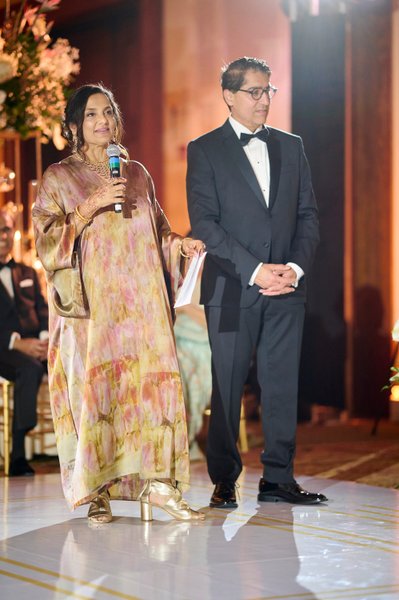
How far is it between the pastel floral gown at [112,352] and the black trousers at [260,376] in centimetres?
39

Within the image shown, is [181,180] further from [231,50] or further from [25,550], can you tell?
[25,550]

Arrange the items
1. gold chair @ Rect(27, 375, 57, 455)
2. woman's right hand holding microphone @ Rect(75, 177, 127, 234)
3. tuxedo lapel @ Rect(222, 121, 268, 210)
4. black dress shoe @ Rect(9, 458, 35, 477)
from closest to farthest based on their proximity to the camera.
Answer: woman's right hand holding microphone @ Rect(75, 177, 127, 234) → tuxedo lapel @ Rect(222, 121, 268, 210) → black dress shoe @ Rect(9, 458, 35, 477) → gold chair @ Rect(27, 375, 57, 455)

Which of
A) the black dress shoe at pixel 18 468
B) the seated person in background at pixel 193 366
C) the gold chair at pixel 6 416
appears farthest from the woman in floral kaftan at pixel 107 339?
the seated person in background at pixel 193 366

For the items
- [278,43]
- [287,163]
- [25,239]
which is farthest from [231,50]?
[287,163]

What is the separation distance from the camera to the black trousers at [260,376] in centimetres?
429

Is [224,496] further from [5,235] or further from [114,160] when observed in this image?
[5,235]

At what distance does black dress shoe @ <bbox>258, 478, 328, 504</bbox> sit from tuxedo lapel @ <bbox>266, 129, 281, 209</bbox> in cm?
109

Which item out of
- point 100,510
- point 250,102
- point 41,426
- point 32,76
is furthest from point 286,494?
point 32,76

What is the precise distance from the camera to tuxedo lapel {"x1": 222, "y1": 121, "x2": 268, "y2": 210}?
14.2 feet

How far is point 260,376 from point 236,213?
2.12 ft

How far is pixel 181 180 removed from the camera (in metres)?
8.28

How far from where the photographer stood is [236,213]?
4.32 metres

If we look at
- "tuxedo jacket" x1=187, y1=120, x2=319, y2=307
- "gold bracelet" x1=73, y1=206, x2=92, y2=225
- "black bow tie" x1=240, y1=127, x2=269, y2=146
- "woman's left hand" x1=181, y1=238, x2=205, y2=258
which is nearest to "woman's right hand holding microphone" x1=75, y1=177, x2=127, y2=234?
"gold bracelet" x1=73, y1=206, x2=92, y2=225

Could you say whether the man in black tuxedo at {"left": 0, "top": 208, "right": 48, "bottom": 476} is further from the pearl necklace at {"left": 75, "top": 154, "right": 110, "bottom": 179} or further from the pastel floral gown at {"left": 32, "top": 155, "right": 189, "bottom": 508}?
the pearl necklace at {"left": 75, "top": 154, "right": 110, "bottom": 179}
